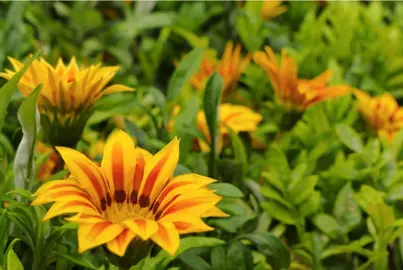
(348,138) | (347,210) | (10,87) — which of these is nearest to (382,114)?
(348,138)

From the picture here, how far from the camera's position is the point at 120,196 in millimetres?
807

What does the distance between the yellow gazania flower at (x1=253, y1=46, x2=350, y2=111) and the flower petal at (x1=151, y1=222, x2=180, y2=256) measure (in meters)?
0.64

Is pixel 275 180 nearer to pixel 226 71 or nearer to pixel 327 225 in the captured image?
pixel 327 225

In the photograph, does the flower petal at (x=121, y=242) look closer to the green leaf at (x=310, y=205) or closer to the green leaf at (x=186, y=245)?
the green leaf at (x=186, y=245)

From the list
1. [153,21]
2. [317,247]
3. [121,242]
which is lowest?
[317,247]

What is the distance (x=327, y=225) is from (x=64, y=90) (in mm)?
455

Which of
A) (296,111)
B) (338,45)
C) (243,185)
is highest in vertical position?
(338,45)

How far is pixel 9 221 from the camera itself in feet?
2.81

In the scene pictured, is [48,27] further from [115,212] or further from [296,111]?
[115,212]

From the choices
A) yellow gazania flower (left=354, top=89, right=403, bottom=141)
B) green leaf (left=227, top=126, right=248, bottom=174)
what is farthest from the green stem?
yellow gazania flower (left=354, top=89, right=403, bottom=141)

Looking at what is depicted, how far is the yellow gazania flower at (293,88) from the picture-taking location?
4.18 feet

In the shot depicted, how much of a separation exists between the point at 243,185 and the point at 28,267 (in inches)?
14.9

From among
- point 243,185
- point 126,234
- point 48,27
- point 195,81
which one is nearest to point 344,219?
point 243,185

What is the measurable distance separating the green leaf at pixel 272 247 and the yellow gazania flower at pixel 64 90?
0.91 feet
